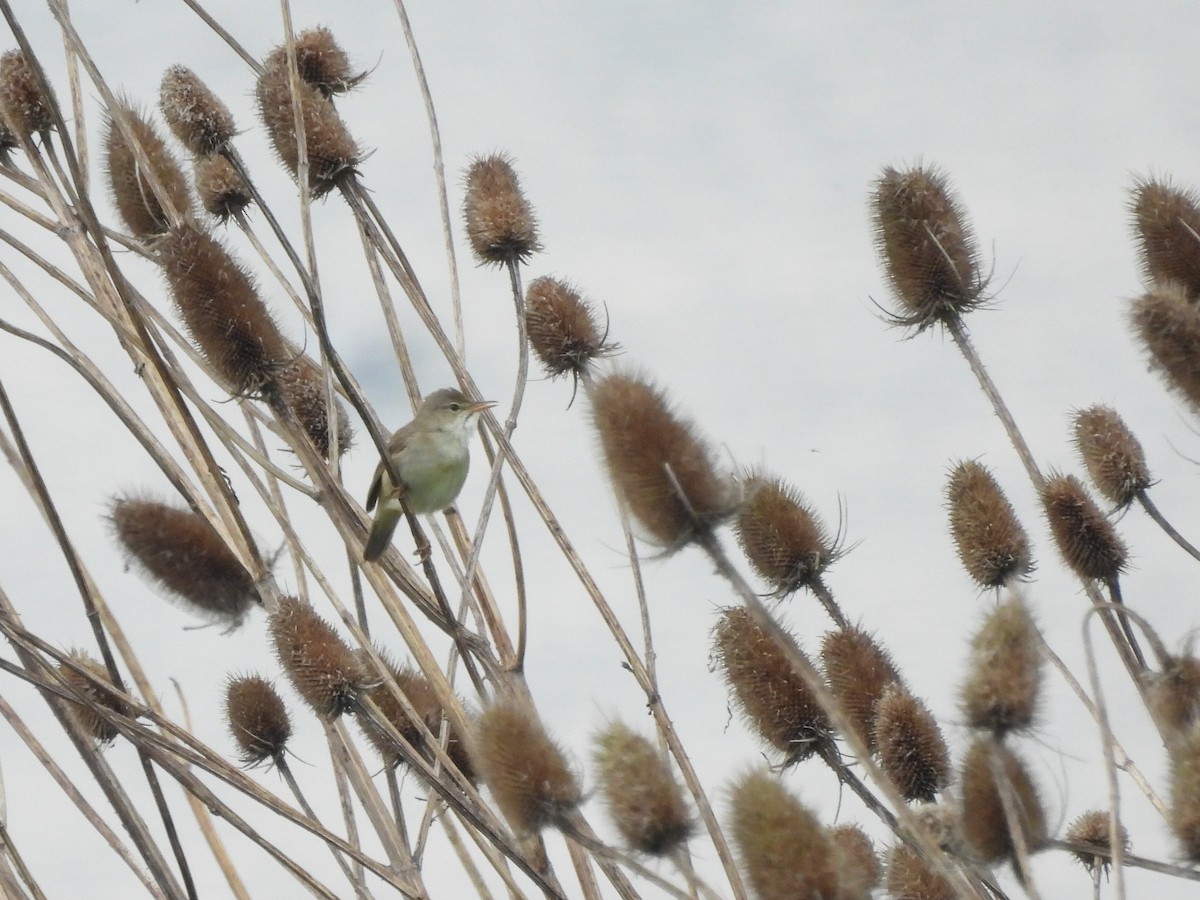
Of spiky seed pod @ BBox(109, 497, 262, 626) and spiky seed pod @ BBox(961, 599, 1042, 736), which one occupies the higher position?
spiky seed pod @ BBox(109, 497, 262, 626)

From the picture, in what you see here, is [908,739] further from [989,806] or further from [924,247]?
[924,247]

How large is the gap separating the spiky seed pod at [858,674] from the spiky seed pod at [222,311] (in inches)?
75.2

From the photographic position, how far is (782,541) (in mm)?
4117

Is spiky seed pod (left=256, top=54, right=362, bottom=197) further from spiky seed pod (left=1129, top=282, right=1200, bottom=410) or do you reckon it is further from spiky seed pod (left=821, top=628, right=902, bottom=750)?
spiky seed pod (left=1129, top=282, right=1200, bottom=410)

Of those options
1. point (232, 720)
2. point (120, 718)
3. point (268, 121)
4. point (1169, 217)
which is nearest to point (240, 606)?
point (232, 720)

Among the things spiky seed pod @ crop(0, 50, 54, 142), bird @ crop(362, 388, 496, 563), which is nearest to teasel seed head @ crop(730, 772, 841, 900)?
spiky seed pod @ crop(0, 50, 54, 142)

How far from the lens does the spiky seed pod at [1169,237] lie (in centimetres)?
422

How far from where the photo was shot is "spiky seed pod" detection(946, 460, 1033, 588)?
13.4 feet

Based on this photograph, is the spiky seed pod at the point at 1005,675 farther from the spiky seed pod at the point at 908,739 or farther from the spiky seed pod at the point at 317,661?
the spiky seed pod at the point at 317,661

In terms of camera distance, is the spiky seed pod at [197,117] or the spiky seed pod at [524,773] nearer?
the spiky seed pod at [524,773]

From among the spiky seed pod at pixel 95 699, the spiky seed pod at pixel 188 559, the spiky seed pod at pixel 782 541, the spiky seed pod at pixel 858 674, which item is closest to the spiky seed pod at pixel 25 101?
the spiky seed pod at pixel 188 559

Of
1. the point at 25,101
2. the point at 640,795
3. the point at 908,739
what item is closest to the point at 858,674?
the point at 908,739

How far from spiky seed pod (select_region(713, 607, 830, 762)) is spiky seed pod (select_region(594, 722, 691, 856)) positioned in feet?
3.84

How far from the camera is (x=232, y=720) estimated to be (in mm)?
4473
